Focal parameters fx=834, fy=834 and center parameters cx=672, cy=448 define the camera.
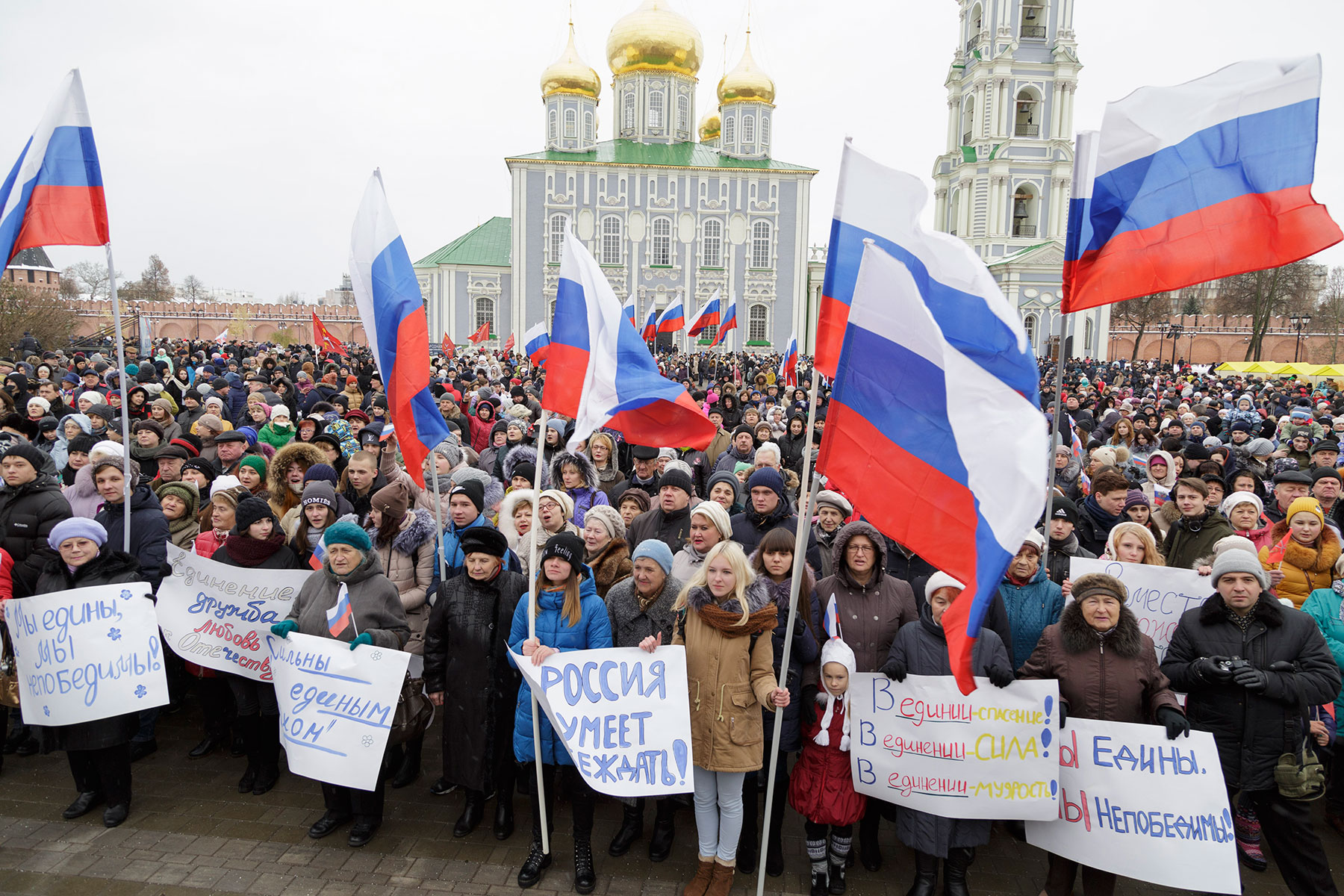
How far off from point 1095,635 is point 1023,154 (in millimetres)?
51118

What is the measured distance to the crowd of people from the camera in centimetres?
401

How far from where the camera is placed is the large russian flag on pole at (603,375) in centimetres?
467

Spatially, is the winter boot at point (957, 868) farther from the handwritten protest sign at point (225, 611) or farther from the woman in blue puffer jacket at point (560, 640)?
the handwritten protest sign at point (225, 611)

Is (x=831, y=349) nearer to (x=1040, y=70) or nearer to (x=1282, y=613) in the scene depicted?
(x=1282, y=613)

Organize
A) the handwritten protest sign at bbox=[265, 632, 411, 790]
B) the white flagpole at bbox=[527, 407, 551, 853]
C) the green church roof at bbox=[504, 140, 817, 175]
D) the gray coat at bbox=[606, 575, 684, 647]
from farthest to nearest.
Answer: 1. the green church roof at bbox=[504, 140, 817, 175]
2. the gray coat at bbox=[606, 575, 684, 647]
3. the handwritten protest sign at bbox=[265, 632, 411, 790]
4. the white flagpole at bbox=[527, 407, 551, 853]

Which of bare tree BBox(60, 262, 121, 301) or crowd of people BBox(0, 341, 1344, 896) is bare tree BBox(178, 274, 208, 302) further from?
crowd of people BBox(0, 341, 1344, 896)

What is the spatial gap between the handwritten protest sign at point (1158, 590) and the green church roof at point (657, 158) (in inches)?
1878

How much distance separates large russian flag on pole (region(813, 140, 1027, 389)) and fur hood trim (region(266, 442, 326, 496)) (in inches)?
169

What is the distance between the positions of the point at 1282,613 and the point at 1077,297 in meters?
1.98

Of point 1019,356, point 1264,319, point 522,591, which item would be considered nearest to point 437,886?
point 522,591

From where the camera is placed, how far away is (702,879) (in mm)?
4086

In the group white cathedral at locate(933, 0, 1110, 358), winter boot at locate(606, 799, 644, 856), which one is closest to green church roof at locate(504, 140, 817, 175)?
white cathedral at locate(933, 0, 1110, 358)

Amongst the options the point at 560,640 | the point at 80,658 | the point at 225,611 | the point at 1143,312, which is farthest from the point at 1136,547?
the point at 1143,312

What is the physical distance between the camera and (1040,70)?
47.7 m
